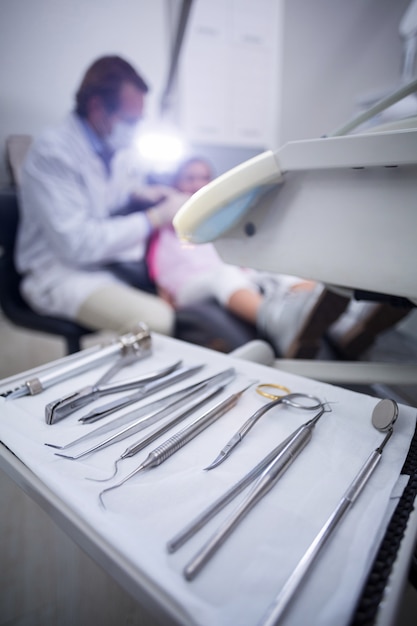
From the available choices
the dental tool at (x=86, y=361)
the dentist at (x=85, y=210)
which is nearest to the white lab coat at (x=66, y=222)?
the dentist at (x=85, y=210)

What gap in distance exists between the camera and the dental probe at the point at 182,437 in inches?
10.9

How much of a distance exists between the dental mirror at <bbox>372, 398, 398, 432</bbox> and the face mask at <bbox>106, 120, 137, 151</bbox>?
0.95 metres

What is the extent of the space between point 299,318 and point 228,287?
0.25m

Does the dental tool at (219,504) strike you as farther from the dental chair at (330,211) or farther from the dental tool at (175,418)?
the dental chair at (330,211)

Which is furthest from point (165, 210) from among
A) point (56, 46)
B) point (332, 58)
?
point (332, 58)

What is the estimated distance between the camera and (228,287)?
984 mm

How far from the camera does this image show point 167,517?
0.24 metres

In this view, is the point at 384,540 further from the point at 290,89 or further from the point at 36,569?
the point at 290,89

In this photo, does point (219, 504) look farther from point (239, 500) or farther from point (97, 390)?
point (97, 390)

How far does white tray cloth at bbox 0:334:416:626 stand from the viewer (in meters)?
0.19

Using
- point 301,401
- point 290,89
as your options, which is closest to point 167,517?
point 301,401

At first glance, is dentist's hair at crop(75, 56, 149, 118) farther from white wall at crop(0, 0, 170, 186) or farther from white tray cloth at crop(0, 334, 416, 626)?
white tray cloth at crop(0, 334, 416, 626)

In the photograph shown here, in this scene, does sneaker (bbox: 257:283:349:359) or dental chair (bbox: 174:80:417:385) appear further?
sneaker (bbox: 257:283:349:359)

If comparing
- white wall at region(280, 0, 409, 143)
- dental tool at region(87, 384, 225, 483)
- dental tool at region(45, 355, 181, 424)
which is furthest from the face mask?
dental tool at region(87, 384, 225, 483)
